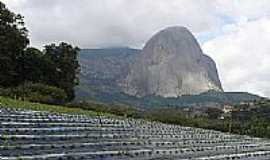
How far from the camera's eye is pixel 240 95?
79.1 meters

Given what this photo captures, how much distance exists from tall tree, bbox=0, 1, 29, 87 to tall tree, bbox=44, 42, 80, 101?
2141 millimetres

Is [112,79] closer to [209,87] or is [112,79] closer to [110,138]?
[209,87]

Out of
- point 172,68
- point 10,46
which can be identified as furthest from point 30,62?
point 172,68

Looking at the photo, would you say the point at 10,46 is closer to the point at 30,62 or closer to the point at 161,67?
the point at 30,62

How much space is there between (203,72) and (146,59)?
1472 cm

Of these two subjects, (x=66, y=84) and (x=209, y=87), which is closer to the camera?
(x=66, y=84)

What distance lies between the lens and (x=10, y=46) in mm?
34312

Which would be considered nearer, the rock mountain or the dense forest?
the dense forest

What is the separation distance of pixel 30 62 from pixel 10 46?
1.93m

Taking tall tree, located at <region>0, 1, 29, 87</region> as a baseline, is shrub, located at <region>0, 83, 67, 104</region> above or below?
below

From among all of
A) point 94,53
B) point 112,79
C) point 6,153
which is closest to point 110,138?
point 6,153

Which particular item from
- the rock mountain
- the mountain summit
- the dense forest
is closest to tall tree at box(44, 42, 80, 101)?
the dense forest

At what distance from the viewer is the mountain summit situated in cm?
10978

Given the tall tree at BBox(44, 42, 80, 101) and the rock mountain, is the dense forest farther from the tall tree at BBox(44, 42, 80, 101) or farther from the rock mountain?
the rock mountain
